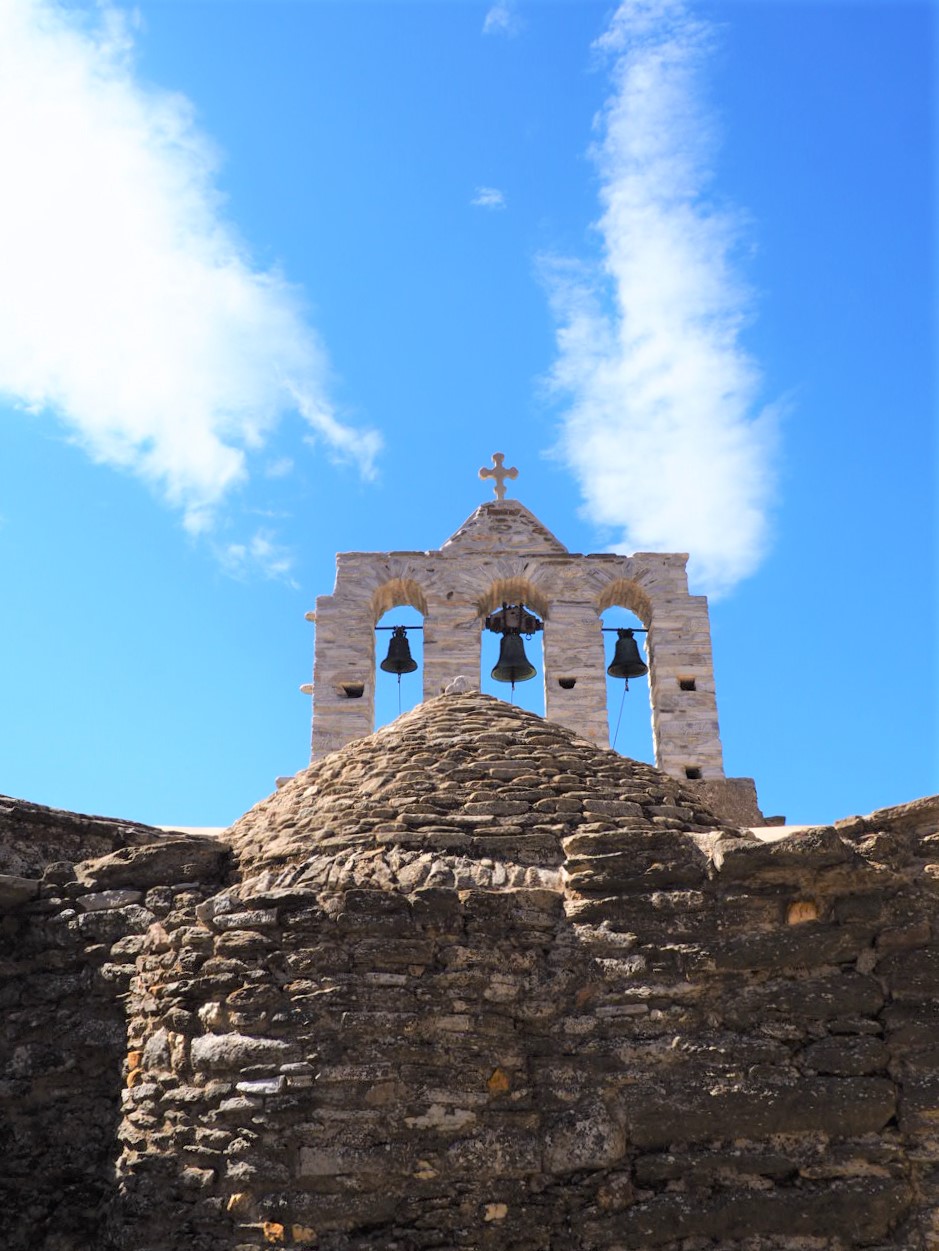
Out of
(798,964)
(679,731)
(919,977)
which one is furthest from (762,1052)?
(679,731)

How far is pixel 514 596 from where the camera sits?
34.6ft

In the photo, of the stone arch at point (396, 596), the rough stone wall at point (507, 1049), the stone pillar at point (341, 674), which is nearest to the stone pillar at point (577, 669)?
the stone arch at point (396, 596)

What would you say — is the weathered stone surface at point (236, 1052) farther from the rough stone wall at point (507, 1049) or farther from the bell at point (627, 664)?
the bell at point (627, 664)

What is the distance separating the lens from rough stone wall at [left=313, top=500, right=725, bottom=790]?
9742 millimetres

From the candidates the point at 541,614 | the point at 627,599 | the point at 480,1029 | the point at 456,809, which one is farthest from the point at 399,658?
the point at 480,1029

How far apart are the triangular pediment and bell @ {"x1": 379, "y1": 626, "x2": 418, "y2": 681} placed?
947 mm

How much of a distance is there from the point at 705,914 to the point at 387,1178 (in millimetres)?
1641

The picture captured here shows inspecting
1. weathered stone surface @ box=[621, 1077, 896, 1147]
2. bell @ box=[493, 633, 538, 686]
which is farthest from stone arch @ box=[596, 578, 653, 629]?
weathered stone surface @ box=[621, 1077, 896, 1147]

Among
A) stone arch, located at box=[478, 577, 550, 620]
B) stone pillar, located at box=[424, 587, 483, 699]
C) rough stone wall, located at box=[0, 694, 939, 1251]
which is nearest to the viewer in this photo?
rough stone wall, located at box=[0, 694, 939, 1251]

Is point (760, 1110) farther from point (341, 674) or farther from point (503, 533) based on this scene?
point (503, 533)

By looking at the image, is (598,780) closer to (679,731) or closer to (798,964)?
(798,964)

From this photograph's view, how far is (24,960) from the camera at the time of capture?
5758mm

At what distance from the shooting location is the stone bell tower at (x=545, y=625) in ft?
31.8

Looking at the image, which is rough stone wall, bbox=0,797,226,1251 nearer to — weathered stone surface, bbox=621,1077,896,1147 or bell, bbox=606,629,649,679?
weathered stone surface, bbox=621,1077,896,1147
